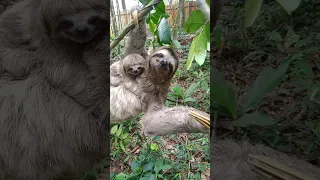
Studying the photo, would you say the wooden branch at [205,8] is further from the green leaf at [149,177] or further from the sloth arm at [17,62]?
the green leaf at [149,177]

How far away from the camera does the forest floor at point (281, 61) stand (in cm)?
88

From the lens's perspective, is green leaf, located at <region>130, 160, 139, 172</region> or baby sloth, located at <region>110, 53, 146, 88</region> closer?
green leaf, located at <region>130, 160, 139, 172</region>

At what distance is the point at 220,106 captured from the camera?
2.88ft

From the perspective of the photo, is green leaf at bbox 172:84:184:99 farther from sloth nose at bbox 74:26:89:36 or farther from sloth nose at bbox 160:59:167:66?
sloth nose at bbox 74:26:89:36

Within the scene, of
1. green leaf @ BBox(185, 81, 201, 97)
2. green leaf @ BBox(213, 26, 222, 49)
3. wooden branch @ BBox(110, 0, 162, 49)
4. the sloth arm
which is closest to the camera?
green leaf @ BBox(213, 26, 222, 49)

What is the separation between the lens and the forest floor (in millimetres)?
878

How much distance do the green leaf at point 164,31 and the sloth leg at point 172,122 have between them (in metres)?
0.51

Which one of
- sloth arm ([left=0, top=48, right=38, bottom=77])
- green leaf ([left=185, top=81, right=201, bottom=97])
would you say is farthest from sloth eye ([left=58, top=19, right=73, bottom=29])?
green leaf ([left=185, top=81, right=201, bottom=97])

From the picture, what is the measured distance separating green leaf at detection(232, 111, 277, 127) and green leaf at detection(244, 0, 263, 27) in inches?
11.6

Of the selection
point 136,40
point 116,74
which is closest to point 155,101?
point 116,74

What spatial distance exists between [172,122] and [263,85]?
1.11m

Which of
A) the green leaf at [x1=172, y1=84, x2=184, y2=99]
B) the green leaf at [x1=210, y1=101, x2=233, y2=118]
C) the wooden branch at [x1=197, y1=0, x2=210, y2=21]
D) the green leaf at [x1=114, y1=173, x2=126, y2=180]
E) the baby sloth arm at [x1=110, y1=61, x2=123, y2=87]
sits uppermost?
the wooden branch at [x1=197, y1=0, x2=210, y2=21]

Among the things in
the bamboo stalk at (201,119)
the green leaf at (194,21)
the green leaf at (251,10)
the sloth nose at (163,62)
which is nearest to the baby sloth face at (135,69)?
the sloth nose at (163,62)

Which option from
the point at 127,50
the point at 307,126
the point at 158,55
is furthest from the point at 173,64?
the point at 307,126
